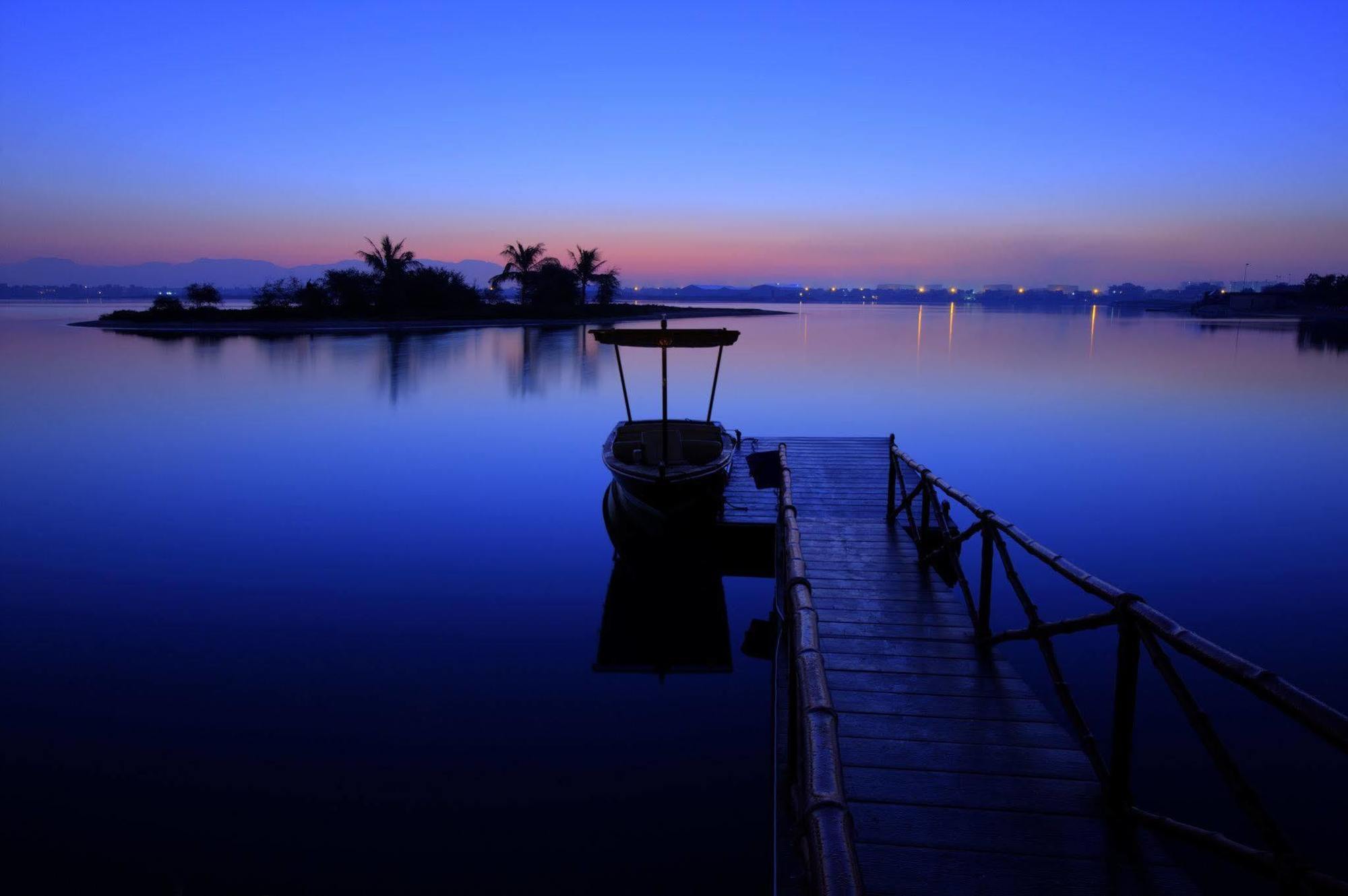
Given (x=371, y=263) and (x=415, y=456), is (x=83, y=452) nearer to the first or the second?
(x=415, y=456)

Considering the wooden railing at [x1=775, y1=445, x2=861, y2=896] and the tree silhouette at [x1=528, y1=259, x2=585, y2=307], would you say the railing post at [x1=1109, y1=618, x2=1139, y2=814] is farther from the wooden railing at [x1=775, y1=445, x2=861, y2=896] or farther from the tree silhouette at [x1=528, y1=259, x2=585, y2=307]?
the tree silhouette at [x1=528, y1=259, x2=585, y2=307]

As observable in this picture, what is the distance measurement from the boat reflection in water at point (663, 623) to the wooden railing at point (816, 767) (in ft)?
11.2

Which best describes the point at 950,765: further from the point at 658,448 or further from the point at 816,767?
the point at 658,448

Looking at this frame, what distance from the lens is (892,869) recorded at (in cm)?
310

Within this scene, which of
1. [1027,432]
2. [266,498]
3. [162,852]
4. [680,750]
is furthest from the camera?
[1027,432]

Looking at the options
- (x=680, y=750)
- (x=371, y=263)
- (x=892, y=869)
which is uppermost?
(x=371, y=263)

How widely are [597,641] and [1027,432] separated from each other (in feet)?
51.6

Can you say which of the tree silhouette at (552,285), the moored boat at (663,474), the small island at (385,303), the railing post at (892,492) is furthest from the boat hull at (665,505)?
the tree silhouette at (552,285)

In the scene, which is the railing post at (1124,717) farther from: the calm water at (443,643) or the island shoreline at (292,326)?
the island shoreline at (292,326)

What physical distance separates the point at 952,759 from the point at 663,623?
476 cm

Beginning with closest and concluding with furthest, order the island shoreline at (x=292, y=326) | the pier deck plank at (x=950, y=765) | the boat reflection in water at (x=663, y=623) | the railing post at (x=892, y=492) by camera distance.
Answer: the pier deck plank at (x=950, y=765) → the boat reflection in water at (x=663, y=623) → the railing post at (x=892, y=492) → the island shoreline at (x=292, y=326)

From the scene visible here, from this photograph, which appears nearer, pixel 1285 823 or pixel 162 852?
pixel 162 852

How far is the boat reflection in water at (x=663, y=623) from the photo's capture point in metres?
7.33

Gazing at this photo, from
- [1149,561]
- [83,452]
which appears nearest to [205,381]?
[83,452]
